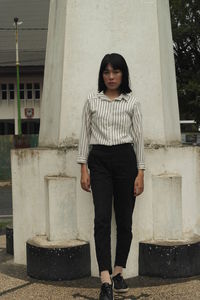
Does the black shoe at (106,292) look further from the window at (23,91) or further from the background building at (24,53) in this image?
the window at (23,91)

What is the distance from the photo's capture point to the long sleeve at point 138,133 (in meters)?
3.83

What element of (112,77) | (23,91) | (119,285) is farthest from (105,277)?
(23,91)

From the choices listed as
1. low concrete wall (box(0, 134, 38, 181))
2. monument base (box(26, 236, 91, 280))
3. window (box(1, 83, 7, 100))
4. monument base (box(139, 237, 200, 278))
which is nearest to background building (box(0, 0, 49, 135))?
window (box(1, 83, 7, 100))

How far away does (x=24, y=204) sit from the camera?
4746 mm

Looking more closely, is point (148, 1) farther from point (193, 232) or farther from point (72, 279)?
point (72, 279)

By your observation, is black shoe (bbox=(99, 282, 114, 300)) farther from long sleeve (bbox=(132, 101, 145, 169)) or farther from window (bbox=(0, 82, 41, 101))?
window (bbox=(0, 82, 41, 101))

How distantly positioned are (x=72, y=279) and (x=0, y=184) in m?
15.2

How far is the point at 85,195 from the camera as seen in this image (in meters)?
4.42

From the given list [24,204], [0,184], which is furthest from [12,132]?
[24,204]

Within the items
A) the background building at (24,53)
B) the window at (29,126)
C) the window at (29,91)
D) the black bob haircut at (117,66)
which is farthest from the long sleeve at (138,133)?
the window at (29,91)

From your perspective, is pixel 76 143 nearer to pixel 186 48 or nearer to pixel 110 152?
pixel 110 152

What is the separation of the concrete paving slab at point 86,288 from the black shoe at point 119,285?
46mm

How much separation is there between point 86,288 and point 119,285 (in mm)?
316

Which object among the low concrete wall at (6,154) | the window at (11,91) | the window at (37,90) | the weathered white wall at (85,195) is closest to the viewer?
the weathered white wall at (85,195)
